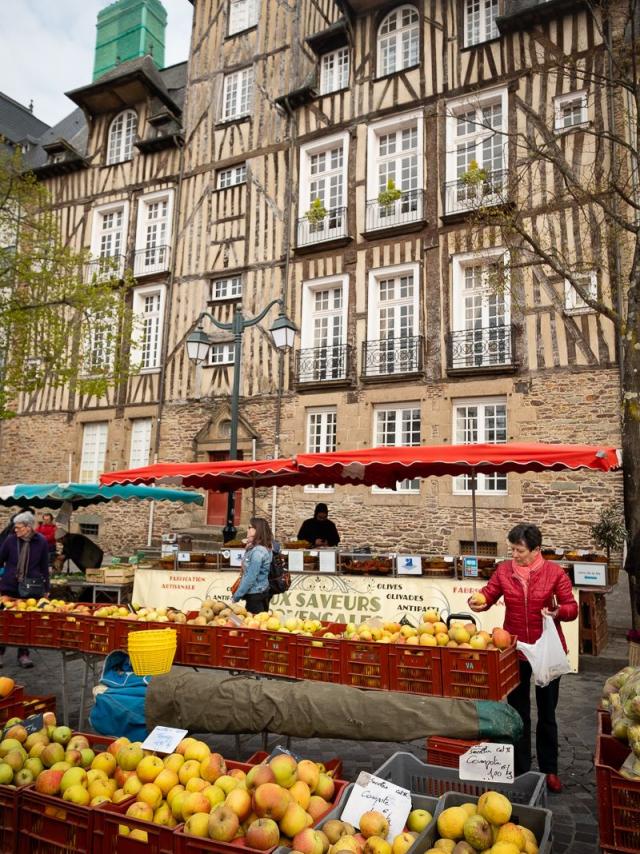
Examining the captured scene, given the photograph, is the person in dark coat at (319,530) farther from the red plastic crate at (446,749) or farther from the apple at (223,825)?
the apple at (223,825)

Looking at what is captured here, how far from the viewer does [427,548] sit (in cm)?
1340

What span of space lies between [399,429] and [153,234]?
32.1 feet

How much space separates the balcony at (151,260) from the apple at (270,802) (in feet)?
56.6

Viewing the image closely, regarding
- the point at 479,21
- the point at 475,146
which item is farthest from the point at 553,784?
the point at 479,21

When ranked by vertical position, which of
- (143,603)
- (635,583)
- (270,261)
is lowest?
(143,603)

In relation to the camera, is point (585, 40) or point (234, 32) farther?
point (234, 32)

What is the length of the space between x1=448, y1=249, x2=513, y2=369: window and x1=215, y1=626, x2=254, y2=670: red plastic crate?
9765 mm

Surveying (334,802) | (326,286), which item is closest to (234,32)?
(326,286)

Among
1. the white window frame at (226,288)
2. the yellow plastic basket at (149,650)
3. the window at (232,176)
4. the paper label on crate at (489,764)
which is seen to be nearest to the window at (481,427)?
the white window frame at (226,288)

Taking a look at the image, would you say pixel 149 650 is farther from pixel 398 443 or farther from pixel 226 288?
pixel 226 288

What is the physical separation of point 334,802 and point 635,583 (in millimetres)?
3972

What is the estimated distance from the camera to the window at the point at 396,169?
14859 mm

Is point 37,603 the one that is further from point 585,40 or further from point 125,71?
point 125,71

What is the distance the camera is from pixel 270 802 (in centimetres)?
223
